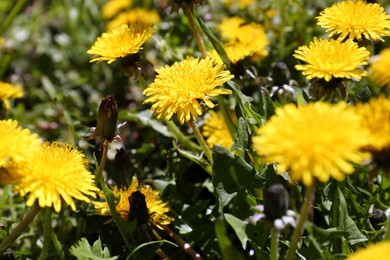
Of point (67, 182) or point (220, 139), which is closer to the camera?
point (67, 182)

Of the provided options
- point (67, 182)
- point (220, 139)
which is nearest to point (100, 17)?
point (220, 139)

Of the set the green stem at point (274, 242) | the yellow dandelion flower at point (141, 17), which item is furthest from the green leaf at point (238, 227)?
the yellow dandelion flower at point (141, 17)

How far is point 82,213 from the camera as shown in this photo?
169cm

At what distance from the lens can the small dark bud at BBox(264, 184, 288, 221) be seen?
121cm

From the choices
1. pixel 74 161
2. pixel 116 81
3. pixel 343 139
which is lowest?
pixel 116 81

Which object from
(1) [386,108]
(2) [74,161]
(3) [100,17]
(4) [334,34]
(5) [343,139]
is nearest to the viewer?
(5) [343,139]

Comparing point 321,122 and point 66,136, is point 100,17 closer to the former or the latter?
point 66,136

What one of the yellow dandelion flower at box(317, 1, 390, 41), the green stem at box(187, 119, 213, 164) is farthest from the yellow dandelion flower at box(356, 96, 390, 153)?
the green stem at box(187, 119, 213, 164)

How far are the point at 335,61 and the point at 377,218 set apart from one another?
48 centimetres

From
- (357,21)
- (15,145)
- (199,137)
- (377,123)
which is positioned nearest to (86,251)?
(15,145)

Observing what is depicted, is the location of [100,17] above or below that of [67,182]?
below

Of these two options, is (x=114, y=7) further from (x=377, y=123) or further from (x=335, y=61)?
(x=377, y=123)

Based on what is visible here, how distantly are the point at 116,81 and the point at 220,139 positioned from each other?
1.07m

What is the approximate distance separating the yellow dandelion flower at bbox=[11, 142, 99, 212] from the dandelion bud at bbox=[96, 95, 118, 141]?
0.54 feet
